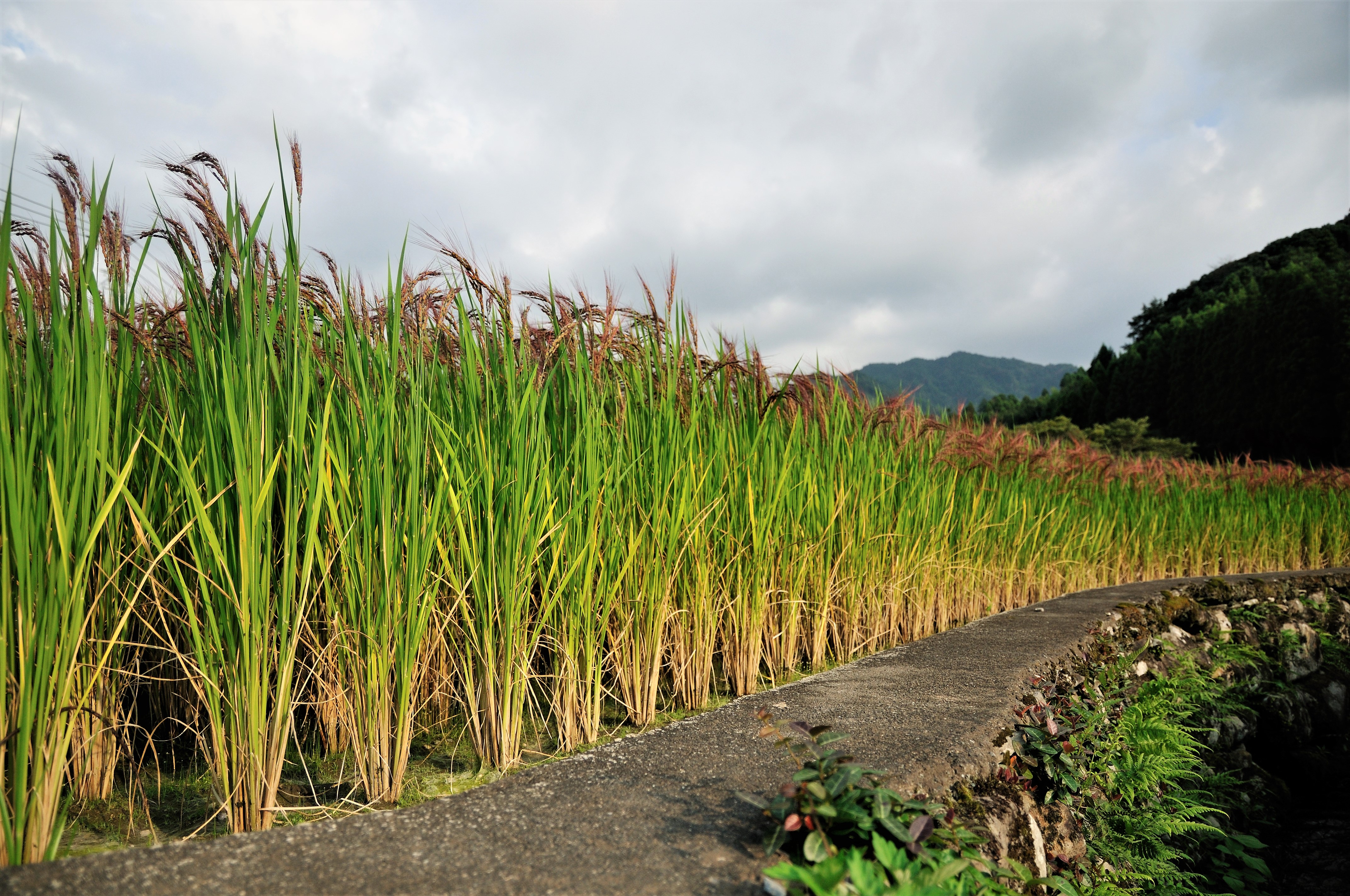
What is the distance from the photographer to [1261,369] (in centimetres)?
2438

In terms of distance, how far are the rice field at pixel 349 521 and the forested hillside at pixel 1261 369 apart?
1883 centimetres

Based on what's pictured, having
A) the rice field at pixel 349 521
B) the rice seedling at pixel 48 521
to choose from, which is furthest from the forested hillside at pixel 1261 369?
the rice seedling at pixel 48 521

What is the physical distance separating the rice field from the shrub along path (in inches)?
8.7

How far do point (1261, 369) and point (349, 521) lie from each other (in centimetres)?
3102

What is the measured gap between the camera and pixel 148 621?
7.13 feet

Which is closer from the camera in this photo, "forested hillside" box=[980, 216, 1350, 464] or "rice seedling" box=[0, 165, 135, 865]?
"rice seedling" box=[0, 165, 135, 865]

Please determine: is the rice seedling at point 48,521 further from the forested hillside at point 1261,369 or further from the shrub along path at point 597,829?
the forested hillside at point 1261,369

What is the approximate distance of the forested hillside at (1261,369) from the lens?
73.9ft

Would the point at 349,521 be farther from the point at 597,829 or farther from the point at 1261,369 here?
the point at 1261,369

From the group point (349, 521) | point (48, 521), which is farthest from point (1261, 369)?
point (48, 521)

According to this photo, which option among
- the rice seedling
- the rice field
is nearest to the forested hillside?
the rice field

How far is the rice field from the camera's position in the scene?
168 cm

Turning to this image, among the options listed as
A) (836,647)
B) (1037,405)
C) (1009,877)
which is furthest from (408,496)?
(1037,405)

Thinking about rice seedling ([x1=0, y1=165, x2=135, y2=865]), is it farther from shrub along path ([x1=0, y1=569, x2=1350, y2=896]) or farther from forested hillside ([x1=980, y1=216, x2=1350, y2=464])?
forested hillside ([x1=980, y1=216, x2=1350, y2=464])
